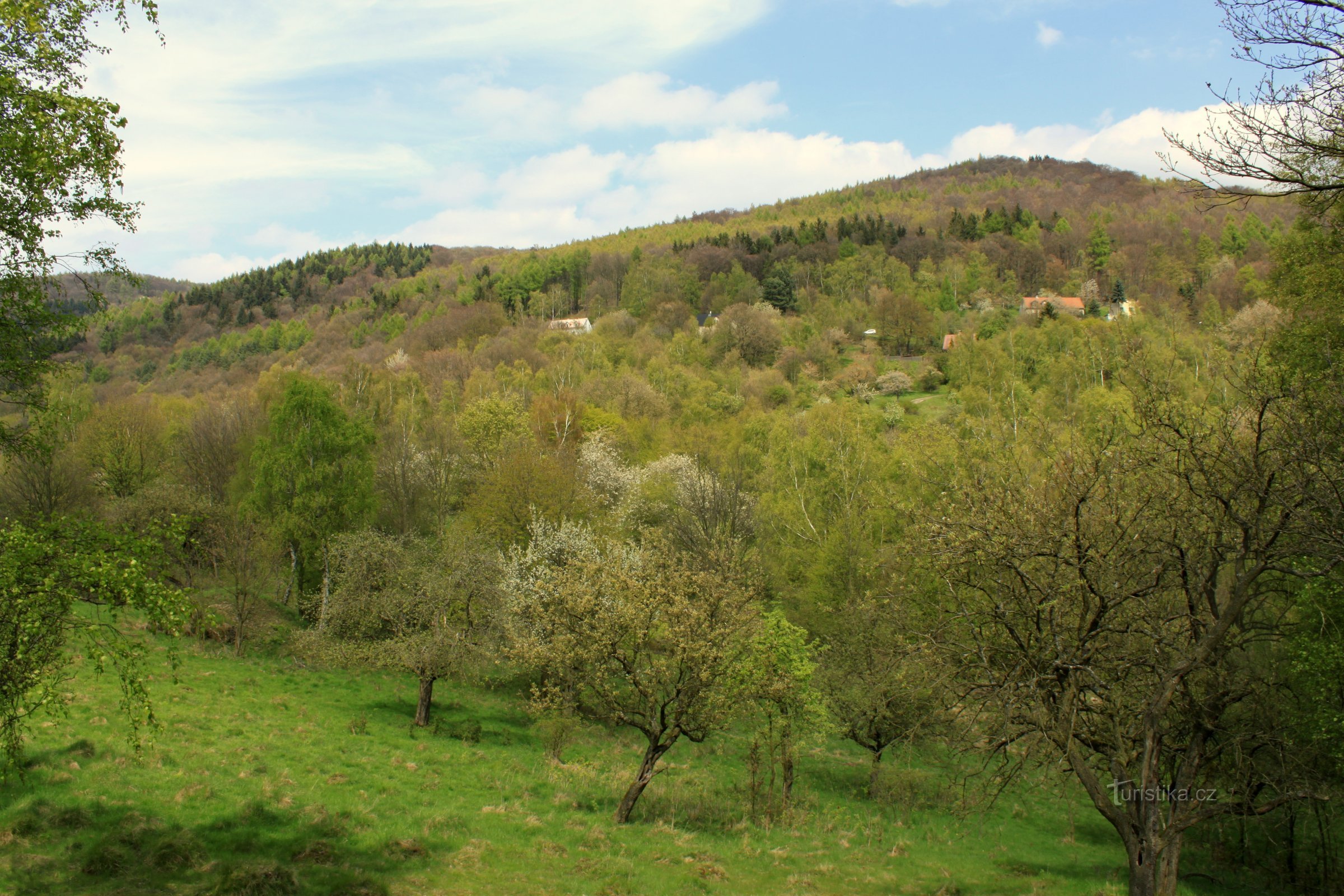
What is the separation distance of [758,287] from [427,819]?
110137mm

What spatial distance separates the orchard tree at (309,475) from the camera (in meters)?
33.3

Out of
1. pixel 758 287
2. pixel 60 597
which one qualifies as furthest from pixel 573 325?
pixel 60 597

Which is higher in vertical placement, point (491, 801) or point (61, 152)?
point (61, 152)

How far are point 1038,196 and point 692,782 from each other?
608 ft

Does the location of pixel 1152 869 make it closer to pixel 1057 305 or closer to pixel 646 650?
pixel 646 650

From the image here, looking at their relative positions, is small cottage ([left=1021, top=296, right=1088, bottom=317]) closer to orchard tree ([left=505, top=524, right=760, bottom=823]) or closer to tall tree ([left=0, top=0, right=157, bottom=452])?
orchard tree ([left=505, top=524, right=760, bottom=823])

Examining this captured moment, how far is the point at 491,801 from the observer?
1772 cm

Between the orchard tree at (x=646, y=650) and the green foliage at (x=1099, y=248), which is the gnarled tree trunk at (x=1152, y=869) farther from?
the green foliage at (x=1099, y=248)

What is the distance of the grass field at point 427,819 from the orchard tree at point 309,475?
7991 millimetres

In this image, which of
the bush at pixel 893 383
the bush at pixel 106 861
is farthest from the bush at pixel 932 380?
the bush at pixel 106 861

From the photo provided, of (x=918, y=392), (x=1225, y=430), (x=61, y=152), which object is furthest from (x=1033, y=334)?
(x=61, y=152)

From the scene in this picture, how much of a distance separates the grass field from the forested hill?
209 ft

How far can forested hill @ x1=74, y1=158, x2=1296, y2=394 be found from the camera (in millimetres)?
103875

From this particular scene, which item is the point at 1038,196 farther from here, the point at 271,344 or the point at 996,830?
the point at 996,830
